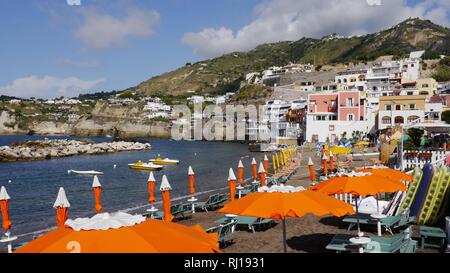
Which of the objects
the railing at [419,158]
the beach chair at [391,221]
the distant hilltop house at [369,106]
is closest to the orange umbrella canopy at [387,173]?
the beach chair at [391,221]

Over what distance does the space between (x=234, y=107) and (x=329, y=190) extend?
121617 mm

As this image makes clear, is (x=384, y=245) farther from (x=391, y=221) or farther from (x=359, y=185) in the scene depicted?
(x=391, y=221)

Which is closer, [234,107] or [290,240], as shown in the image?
[290,240]

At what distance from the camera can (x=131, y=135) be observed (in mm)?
152000

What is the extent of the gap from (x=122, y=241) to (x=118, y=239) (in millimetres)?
60

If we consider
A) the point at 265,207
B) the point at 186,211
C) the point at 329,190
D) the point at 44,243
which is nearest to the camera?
the point at 44,243

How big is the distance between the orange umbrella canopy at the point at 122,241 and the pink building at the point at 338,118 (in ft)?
210

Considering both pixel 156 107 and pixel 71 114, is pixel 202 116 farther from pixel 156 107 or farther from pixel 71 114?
pixel 71 114

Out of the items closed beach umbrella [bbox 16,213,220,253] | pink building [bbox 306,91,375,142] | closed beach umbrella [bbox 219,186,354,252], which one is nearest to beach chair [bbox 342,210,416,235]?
closed beach umbrella [bbox 219,186,354,252]

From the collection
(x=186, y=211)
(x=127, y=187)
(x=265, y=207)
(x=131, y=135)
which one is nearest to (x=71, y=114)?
(x=131, y=135)

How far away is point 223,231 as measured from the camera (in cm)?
1223

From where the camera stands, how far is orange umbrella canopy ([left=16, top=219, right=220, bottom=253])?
4.25 meters

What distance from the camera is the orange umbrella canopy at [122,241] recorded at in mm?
4247
